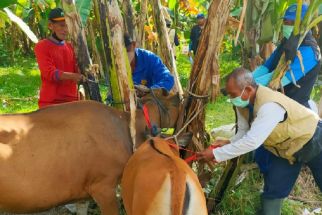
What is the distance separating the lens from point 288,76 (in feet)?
12.4

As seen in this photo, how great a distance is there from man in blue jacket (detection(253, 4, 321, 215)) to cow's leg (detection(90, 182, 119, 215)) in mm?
1280

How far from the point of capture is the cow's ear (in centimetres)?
395

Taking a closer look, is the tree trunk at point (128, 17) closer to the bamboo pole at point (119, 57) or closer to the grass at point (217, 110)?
the grass at point (217, 110)

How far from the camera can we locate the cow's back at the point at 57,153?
346 centimetres

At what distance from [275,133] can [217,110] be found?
470cm

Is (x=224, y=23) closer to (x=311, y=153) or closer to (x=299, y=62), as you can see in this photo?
(x=299, y=62)

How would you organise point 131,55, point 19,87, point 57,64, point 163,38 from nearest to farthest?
point 57,64 → point 131,55 → point 163,38 → point 19,87

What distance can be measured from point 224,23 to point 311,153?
4.04ft

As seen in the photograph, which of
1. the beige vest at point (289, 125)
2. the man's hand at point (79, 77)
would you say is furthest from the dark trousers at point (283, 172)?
the man's hand at point (79, 77)

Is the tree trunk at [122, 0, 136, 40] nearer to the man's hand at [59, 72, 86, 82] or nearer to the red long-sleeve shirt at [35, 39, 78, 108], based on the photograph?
the red long-sleeve shirt at [35, 39, 78, 108]

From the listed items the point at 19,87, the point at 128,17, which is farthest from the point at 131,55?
the point at 19,87

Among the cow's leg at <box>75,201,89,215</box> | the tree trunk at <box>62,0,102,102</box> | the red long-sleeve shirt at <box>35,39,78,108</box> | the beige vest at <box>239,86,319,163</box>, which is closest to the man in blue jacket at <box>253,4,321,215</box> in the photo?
the beige vest at <box>239,86,319,163</box>

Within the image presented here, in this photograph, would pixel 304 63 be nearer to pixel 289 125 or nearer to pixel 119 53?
pixel 289 125

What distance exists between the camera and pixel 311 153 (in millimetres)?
3570
